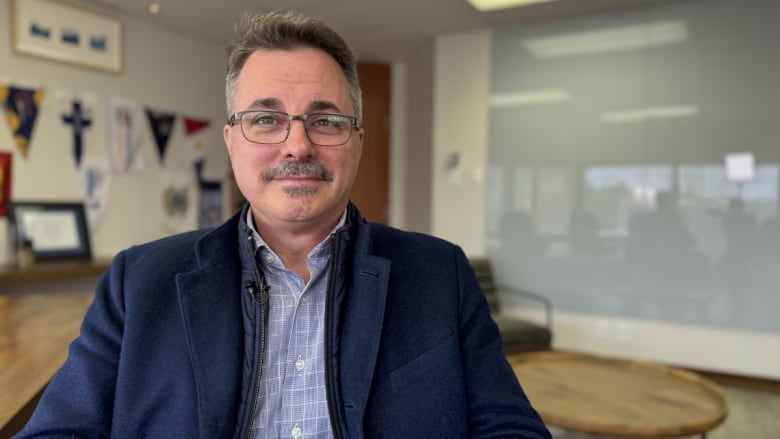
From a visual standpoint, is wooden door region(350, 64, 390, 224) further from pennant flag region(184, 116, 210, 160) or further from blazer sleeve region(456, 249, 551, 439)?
blazer sleeve region(456, 249, 551, 439)

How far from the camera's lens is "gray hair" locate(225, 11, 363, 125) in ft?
3.71

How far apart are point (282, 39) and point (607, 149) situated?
385 cm

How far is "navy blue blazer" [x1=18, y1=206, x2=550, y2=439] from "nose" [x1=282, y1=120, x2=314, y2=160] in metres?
0.21

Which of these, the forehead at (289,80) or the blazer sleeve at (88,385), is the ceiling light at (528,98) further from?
the blazer sleeve at (88,385)

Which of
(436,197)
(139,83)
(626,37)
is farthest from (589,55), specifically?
(139,83)

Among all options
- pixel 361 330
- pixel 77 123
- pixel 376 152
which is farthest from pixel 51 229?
pixel 361 330

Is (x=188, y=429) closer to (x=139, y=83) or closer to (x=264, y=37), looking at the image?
(x=264, y=37)

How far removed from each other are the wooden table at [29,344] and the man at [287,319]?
0.14 meters

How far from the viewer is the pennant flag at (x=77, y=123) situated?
13.1 feet

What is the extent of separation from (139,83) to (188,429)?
13.9 feet

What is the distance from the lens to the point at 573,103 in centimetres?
449

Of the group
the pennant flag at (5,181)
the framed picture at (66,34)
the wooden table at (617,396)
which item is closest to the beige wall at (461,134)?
the wooden table at (617,396)

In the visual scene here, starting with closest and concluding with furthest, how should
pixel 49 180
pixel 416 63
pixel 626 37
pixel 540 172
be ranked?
pixel 49 180, pixel 626 37, pixel 540 172, pixel 416 63

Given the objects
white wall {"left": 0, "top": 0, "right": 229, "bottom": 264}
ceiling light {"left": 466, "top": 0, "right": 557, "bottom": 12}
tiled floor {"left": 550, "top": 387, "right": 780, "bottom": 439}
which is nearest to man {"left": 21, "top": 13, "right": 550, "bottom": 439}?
tiled floor {"left": 550, "top": 387, "right": 780, "bottom": 439}
